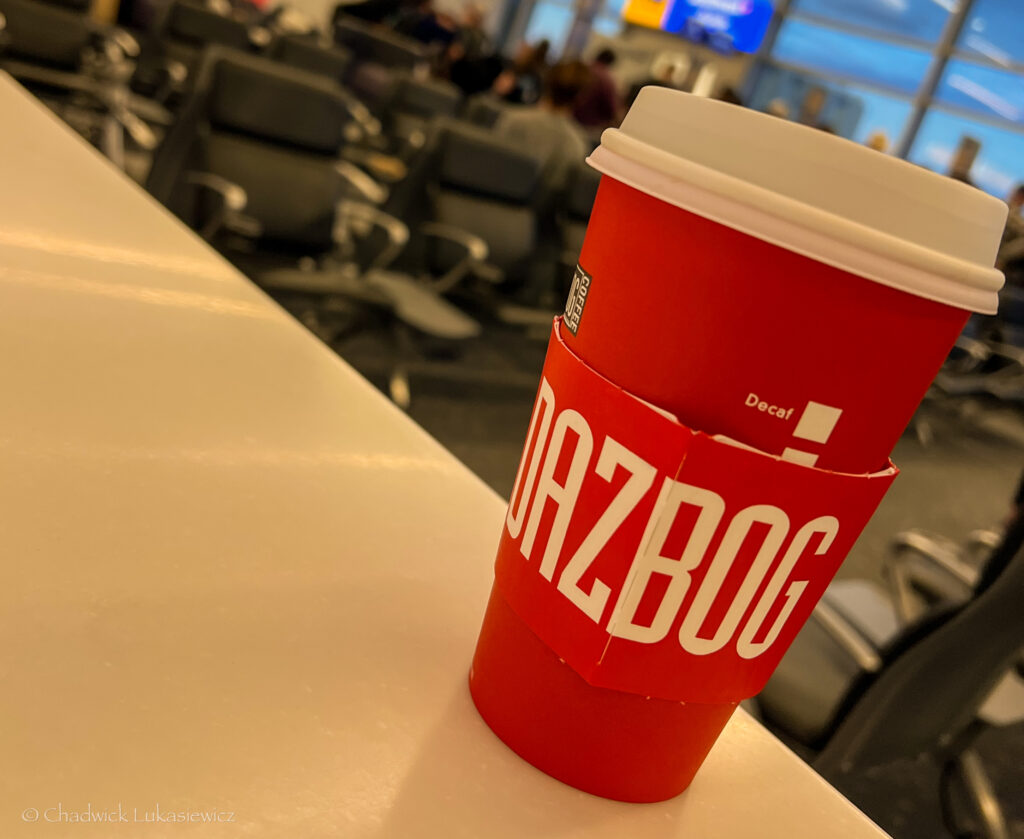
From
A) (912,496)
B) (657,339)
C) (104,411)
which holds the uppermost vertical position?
(657,339)

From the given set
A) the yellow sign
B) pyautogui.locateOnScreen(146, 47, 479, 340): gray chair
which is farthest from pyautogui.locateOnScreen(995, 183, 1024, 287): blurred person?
the yellow sign

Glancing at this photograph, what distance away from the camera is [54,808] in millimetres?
249

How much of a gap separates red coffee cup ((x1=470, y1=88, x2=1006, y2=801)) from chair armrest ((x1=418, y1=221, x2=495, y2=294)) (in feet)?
9.18

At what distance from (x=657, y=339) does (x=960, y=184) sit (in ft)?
0.33

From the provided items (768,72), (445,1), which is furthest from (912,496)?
(445,1)

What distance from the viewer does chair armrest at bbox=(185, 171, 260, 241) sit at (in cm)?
256

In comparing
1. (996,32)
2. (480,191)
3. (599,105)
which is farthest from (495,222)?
(996,32)

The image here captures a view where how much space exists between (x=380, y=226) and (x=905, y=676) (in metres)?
2.40

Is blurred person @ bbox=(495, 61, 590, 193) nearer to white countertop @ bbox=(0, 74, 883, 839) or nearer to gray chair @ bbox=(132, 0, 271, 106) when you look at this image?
gray chair @ bbox=(132, 0, 271, 106)

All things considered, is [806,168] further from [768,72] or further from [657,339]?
[768,72]

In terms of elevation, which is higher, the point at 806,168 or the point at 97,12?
the point at 806,168

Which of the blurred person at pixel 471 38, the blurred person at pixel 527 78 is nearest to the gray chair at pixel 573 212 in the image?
the blurred person at pixel 527 78

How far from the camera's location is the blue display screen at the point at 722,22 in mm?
9773

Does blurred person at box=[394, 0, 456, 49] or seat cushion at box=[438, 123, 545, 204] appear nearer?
seat cushion at box=[438, 123, 545, 204]
